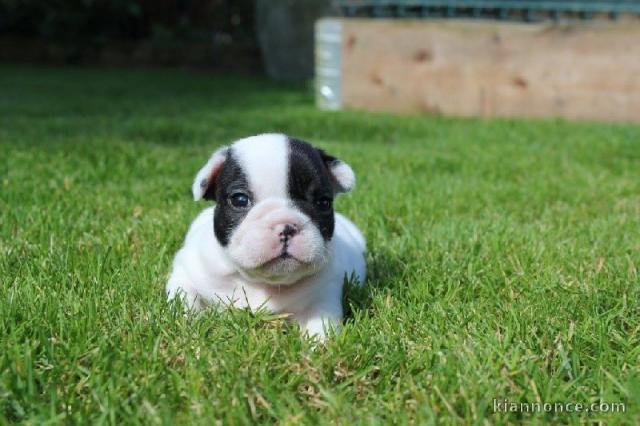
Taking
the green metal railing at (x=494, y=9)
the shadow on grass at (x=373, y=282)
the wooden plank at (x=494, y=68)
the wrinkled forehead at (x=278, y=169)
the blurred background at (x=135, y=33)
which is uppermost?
the wrinkled forehead at (x=278, y=169)

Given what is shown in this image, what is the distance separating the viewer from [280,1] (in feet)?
50.6

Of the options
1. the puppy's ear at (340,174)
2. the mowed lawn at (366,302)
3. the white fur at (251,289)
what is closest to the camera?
the mowed lawn at (366,302)

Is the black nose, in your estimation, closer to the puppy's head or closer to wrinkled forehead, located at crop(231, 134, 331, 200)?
the puppy's head

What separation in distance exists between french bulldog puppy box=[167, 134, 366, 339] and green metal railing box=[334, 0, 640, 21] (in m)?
7.14

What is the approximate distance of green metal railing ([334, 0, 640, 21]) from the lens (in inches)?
362

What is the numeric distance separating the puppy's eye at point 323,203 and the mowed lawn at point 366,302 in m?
0.37

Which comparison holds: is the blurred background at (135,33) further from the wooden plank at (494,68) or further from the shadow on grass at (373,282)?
the shadow on grass at (373,282)

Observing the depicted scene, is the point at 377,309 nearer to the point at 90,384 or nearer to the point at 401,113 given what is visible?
the point at 90,384

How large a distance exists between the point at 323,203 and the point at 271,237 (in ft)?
0.89

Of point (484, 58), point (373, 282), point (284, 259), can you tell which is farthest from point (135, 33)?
point (284, 259)

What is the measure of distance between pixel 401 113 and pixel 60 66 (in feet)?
36.5

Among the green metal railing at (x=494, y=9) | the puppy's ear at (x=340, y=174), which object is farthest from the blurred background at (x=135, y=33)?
the puppy's ear at (x=340, y=174)

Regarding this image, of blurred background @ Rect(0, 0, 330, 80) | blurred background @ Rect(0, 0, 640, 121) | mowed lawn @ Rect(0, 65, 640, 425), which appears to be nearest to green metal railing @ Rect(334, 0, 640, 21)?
blurred background @ Rect(0, 0, 640, 121)

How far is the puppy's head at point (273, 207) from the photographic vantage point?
2.25 metres
